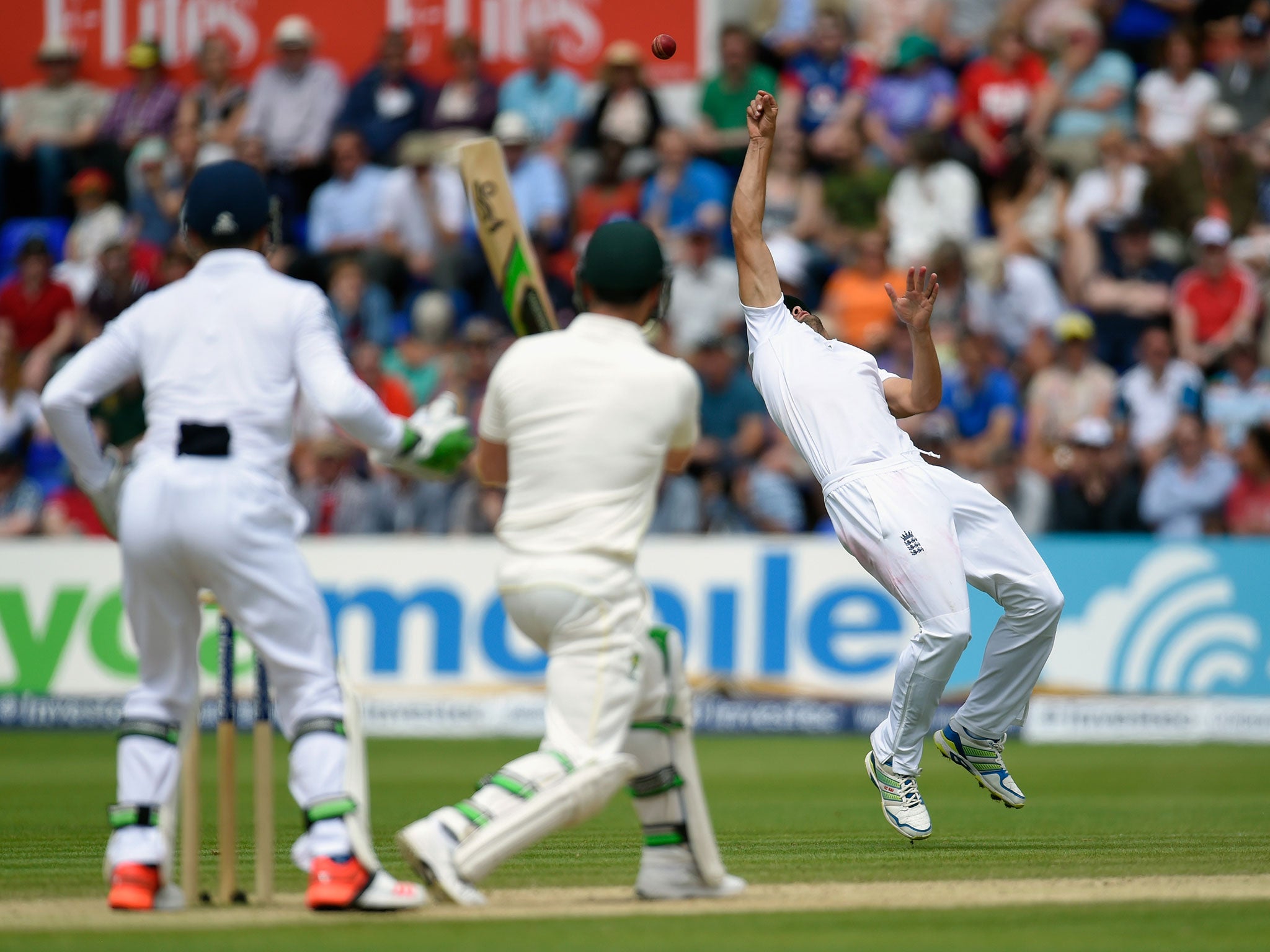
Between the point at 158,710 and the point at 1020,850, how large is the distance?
3.06 metres

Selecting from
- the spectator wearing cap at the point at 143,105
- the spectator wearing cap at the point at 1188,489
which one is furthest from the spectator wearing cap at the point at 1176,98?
the spectator wearing cap at the point at 143,105

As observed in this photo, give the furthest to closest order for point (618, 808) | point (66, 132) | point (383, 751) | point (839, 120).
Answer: point (66, 132), point (839, 120), point (383, 751), point (618, 808)

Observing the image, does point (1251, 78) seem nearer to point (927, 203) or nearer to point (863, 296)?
point (927, 203)

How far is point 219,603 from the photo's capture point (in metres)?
5.16

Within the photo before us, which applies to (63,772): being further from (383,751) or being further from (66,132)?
(66,132)

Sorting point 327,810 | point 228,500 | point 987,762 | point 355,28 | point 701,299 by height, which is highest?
point 355,28

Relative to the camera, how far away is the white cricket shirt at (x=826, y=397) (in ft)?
23.1

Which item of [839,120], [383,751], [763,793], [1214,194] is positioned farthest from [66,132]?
[763,793]

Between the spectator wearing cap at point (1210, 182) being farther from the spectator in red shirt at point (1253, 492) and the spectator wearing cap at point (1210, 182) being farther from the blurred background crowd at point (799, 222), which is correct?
the spectator in red shirt at point (1253, 492)

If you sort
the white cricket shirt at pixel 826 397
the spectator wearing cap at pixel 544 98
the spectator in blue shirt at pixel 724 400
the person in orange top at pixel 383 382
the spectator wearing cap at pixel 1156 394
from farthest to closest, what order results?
1. the spectator wearing cap at pixel 544 98
2. the person in orange top at pixel 383 382
3. the spectator in blue shirt at pixel 724 400
4. the spectator wearing cap at pixel 1156 394
5. the white cricket shirt at pixel 826 397

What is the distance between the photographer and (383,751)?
11.7 m

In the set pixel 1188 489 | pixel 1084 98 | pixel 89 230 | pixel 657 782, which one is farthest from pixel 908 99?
pixel 657 782

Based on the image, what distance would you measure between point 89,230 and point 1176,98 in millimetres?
9386

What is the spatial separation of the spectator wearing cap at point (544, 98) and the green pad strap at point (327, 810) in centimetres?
1183
